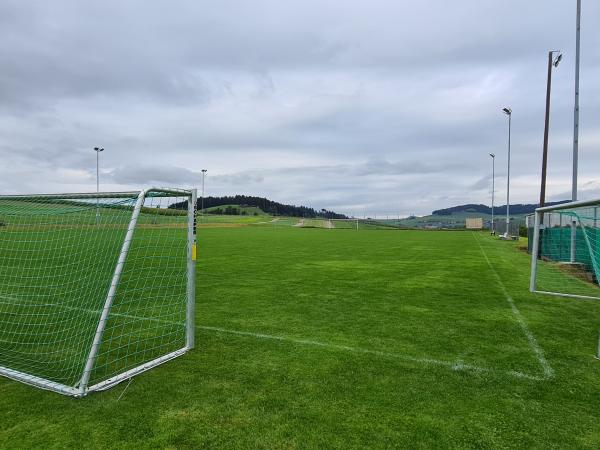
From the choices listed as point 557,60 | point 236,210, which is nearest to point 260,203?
point 236,210

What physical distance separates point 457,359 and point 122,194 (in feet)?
13.3

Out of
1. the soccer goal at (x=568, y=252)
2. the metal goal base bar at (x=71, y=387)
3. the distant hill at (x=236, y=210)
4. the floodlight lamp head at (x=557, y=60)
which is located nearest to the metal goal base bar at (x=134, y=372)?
the metal goal base bar at (x=71, y=387)

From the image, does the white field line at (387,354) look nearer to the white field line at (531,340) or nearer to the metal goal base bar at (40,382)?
the white field line at (531,340)

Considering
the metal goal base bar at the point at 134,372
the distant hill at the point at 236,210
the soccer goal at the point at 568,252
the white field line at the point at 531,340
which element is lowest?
the metal goal base bar at the point at 134,372

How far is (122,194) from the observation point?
4.16m

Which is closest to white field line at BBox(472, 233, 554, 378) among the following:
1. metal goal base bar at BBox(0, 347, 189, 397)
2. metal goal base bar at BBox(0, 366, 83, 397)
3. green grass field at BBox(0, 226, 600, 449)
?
green grass field at BBox(0, 226, 600, 449)

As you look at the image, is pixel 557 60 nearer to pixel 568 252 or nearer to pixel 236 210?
pixel 568 252

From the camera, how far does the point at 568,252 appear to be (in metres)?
14.9

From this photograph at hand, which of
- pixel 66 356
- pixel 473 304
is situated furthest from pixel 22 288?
pixel 473 304

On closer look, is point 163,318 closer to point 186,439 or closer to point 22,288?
point 186,439

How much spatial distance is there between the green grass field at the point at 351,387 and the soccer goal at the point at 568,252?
1.84 metres

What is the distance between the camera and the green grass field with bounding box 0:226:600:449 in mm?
3041

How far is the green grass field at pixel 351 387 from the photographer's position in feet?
9.98

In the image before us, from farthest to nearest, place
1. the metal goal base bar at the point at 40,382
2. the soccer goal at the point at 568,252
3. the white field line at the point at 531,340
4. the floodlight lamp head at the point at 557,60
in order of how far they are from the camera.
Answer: the floodlight lamp head at the point at 557,60
the soccer goal at the point at 568,252
the white field line at the point at 531,340
the metal goal base bar at the point at 40,382
